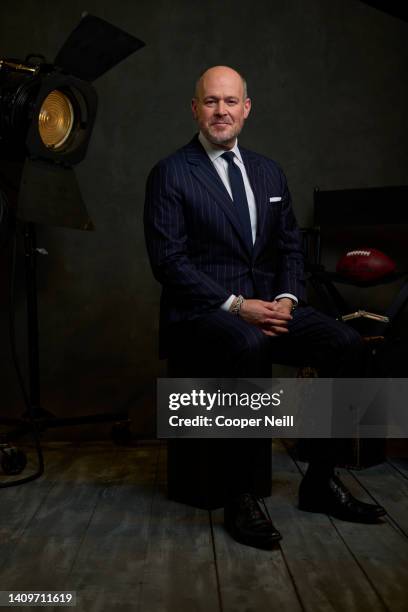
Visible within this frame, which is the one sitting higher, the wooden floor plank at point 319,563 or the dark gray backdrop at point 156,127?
the dark gray backdrop at point 156,127

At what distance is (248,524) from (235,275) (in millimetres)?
849

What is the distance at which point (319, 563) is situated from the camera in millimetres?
1911

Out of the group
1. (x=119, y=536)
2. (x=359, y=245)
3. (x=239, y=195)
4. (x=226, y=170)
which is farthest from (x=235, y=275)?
(x=359, y=245)

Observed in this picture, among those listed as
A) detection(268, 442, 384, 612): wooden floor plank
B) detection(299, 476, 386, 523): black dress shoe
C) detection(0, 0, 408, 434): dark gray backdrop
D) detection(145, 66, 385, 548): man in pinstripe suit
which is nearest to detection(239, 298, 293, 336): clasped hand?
detection(145, 66, 385, 548): man in pinstripe suit

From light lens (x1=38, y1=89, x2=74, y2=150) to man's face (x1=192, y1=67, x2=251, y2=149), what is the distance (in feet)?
2.23

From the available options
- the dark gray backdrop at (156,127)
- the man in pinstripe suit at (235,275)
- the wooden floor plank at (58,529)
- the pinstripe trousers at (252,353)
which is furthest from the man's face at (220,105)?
the wooden floor plank at (58,529)

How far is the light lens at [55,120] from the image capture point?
113 inches

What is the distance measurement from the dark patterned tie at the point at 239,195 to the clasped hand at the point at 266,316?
0.25m

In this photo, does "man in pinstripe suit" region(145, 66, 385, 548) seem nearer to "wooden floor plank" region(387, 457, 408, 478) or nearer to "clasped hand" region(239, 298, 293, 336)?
"clasped hand" region(239, 298, 293, 336)

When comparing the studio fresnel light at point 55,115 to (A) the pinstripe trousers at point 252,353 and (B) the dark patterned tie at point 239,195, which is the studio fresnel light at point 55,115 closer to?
(B) the dark patterned tie at point 239,195

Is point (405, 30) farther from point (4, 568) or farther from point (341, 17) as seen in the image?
point (4, 568)

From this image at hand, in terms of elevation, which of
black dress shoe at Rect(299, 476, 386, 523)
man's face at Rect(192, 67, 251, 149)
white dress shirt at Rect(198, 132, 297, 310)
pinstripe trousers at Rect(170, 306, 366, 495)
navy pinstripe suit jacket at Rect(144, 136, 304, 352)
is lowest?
black dress shoe at Rect(299, 476, 386, 523)

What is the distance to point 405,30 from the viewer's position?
3.59m

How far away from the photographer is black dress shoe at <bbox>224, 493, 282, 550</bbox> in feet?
6.66
